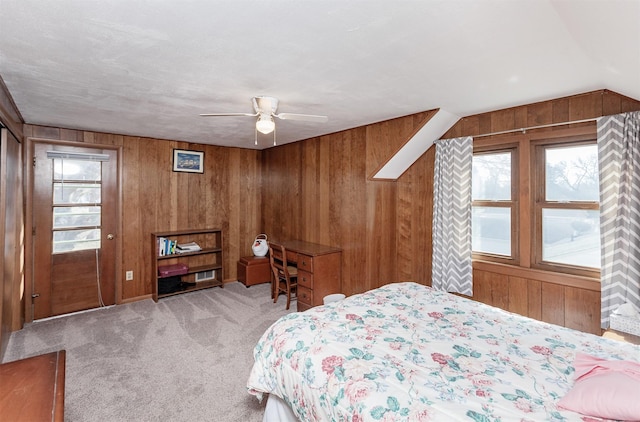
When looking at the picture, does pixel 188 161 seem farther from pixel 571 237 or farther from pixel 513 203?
pixel 571 237

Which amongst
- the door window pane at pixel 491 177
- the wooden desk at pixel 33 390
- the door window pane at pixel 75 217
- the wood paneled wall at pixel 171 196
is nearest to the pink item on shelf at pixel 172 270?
the wood paneled wall at pixel 171 196

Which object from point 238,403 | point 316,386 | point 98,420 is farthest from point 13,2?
point 238,403

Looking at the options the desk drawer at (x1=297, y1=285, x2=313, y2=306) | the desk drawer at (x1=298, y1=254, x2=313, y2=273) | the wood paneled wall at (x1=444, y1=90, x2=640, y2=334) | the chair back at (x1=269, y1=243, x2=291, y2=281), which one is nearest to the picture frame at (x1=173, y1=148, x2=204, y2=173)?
the chair back at (x1=269, y1=243, x2=291, y2=281)

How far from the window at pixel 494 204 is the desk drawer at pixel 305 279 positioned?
6.09 feet

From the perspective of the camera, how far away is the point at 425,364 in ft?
4.74

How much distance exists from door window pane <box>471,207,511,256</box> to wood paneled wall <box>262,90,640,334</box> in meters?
0.21

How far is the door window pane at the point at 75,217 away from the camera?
146 inches

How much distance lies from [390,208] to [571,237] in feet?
5.52

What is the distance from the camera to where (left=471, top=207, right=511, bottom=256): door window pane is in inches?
116

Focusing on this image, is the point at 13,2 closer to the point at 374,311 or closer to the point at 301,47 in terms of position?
the point at 301,47

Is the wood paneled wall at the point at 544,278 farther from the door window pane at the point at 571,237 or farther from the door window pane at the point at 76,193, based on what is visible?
the door window pane at the point at 76,193

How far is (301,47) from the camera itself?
1701 mm

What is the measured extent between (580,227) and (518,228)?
44cm

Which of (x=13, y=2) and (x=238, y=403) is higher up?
(x=13, y=2)
